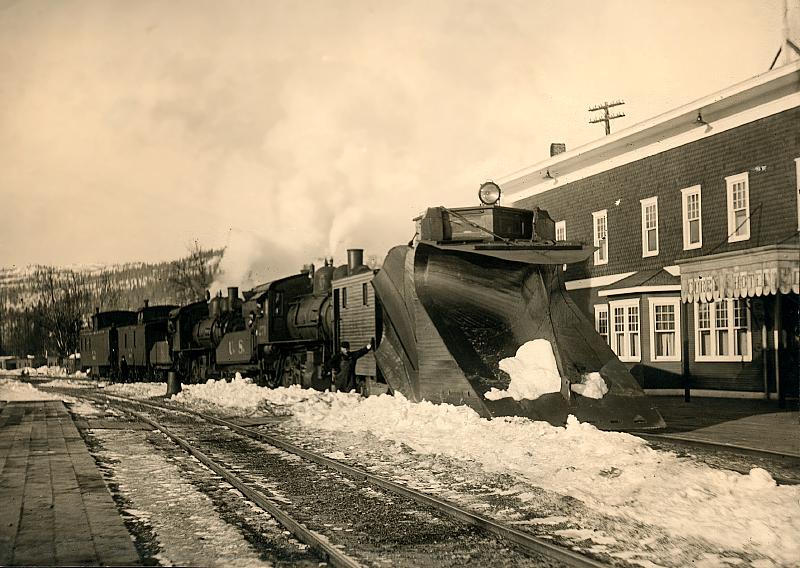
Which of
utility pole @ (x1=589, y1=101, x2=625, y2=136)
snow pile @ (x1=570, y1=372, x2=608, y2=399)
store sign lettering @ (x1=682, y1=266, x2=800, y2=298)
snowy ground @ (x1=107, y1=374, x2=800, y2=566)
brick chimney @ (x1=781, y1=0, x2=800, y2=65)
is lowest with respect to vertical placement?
snowy ground @ (x1=107, y1=374, x2=800, y2=566)

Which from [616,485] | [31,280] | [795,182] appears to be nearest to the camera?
[616,485]

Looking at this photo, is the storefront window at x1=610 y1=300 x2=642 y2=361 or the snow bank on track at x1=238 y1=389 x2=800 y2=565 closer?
the snow bank on track at x1=238 y1=389 x2=800 y2=565

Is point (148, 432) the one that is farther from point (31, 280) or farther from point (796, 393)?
point (31, 280)

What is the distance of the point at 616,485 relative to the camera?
7387mm

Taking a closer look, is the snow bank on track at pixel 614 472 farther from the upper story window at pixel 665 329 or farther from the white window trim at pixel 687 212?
the upper story window at pixel 665 329

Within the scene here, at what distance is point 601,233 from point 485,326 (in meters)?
13.5

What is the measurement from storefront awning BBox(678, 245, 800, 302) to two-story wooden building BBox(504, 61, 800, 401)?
0.02 meters

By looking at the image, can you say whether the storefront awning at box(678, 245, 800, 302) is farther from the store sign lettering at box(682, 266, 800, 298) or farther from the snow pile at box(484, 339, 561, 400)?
the snow pile at box(484, 339, 561, 400)

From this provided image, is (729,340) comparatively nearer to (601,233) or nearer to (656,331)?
(656,331)

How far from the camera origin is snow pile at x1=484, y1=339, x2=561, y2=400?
37.8 ft

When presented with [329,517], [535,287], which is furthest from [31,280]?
[329,517]

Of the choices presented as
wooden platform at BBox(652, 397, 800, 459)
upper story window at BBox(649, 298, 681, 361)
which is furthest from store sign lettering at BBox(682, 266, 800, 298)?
upper story window at BBox(649, 298, 681, 361)

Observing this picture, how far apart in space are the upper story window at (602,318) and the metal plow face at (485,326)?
1221 cm

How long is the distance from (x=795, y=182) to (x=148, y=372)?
91.4 ft
